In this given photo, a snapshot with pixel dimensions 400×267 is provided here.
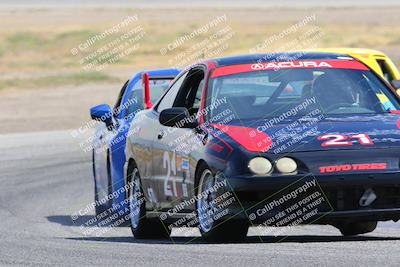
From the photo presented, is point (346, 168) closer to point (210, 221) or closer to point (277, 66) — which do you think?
point (210, 221)

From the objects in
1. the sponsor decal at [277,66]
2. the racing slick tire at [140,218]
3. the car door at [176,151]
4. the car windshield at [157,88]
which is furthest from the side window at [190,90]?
the car windshield at [157,88]

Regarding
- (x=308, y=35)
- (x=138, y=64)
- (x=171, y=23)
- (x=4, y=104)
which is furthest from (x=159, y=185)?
(x=171, y=23)

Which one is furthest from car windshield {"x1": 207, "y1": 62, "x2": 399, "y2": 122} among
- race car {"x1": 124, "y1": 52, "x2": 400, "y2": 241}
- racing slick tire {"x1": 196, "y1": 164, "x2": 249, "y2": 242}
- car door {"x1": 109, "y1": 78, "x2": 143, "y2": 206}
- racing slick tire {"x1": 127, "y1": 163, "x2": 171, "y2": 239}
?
car door {"x1": 109, "y1": 78, "x2": 143, "y2": 206}

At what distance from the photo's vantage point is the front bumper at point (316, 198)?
8438mm

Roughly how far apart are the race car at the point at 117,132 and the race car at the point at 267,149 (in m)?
1.49

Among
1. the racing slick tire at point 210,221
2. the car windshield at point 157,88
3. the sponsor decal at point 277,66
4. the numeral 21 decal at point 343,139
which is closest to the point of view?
the numeral 21 decal at point 343,139

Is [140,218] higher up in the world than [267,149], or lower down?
lower down

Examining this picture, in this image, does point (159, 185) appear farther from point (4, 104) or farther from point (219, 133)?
point (4, 104)

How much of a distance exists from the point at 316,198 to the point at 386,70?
7.48 metres

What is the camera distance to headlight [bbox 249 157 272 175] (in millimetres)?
8500

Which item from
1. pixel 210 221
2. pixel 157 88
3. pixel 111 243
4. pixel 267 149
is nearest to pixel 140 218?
pixel 111 243

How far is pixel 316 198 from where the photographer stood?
333 inches

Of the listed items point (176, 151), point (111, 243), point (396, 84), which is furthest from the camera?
point (396, 84)

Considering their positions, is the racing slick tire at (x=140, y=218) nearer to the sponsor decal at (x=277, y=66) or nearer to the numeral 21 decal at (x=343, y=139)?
the sponsor decal at (x=277, y=66)
